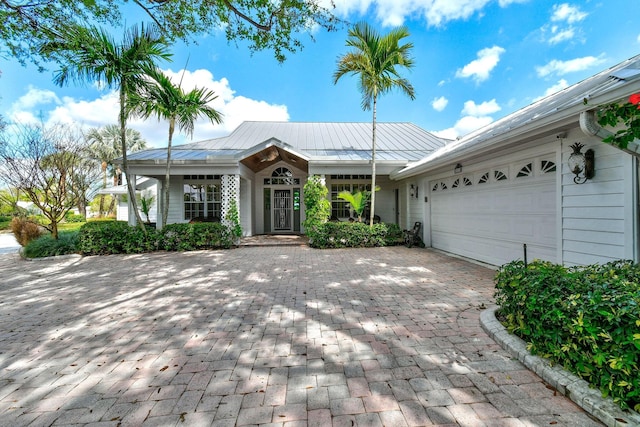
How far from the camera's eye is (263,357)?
2.48 metres

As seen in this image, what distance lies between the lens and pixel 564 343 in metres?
2.04

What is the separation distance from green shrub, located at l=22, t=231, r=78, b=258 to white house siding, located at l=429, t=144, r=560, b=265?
11604mm

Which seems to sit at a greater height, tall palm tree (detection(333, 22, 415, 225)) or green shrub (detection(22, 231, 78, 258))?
tall palm tree (detection(333, 22, 415, 225))

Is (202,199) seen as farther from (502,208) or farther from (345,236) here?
(502,208)

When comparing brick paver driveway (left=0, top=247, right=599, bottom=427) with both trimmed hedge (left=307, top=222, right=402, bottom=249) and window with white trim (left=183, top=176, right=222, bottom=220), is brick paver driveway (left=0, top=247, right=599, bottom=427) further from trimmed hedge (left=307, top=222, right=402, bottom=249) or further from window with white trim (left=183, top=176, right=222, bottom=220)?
window with white trim (left=183, top=176, right=222, bottom=220)

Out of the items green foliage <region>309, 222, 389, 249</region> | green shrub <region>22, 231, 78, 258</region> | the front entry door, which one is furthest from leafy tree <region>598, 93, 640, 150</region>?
green shrub <region>22, 231, 78, 258</region>

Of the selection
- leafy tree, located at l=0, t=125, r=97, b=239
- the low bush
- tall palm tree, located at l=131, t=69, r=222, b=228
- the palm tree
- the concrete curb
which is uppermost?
the palm tree

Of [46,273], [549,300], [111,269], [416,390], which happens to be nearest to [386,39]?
[549,300]

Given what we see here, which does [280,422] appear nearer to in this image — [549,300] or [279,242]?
[549,300]

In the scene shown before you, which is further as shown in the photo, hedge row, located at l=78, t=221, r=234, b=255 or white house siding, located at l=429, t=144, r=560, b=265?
hedge row, located at l=78, t=221, r=234, b=255

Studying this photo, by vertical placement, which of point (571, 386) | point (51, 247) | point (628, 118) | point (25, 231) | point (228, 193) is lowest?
point (571, 386)

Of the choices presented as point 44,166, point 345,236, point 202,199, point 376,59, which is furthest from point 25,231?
point 376,59

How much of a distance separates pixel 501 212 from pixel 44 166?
44.4 feet

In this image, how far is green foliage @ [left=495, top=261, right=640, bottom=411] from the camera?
1.64m
